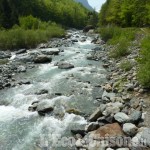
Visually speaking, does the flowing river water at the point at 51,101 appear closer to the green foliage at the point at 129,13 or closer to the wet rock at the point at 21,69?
the wet rock at the point at 21,69

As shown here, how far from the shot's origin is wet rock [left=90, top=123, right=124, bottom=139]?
12658 millimetres

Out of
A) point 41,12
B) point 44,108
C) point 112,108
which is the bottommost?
point 44,108

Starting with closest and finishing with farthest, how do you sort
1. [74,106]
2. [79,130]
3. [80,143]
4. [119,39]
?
[80,143] < [79,130] < [74,106] < [119,39]

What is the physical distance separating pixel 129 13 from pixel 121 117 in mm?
47486

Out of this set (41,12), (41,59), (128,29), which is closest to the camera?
(41,59)

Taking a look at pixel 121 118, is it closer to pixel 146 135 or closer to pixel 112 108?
pixel 112 108

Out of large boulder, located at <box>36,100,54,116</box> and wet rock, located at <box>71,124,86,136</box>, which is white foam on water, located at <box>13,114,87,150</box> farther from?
large boulder, located at <box>36,100,54,116</box>

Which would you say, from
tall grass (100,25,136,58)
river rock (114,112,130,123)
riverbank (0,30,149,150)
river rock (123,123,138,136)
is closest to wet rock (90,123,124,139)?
riverbank (0,30,149,150)

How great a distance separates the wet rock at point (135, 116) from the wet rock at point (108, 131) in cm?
89

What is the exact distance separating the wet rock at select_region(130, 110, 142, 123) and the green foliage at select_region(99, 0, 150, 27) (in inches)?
1437

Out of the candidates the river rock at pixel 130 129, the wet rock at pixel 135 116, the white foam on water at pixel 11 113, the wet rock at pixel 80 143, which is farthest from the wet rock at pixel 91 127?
the white foam on water at pixel 11 113

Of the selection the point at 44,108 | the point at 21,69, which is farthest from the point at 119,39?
the point at 44,108

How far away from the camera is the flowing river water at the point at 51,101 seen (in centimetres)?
1374

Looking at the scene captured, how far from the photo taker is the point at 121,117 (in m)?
14.0
